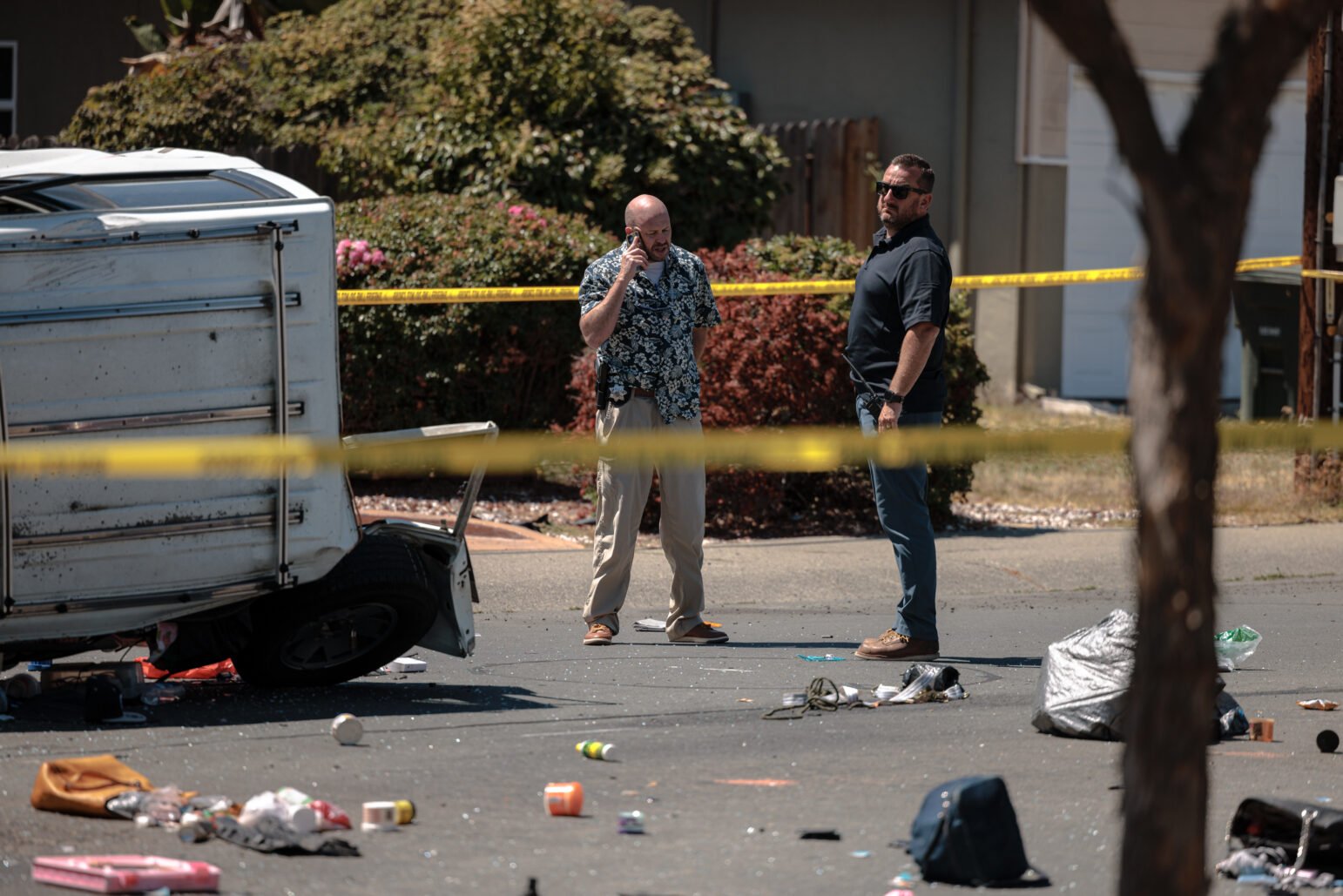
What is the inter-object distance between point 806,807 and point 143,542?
2441 millimetres

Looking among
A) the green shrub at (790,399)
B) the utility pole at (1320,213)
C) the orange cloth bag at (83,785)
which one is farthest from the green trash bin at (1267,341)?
the orange cloth bag at (83,785)

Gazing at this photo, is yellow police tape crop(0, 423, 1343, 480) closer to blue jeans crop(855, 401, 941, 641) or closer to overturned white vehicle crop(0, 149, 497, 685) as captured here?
overturned white vehicle crop(0, 149, 497, 685)

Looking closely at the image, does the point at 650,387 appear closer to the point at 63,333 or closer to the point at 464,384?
the point at 63,333

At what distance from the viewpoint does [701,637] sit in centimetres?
812

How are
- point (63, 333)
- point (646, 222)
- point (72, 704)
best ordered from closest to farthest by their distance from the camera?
point (63, 333)
point (72, 704)
point (646, 222)

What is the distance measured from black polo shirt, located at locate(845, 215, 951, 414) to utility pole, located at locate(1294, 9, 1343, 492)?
4507 millimetres

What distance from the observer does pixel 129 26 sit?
20.4m

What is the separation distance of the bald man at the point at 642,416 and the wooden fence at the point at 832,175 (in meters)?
9.72

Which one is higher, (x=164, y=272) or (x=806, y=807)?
(x=164, y=272)

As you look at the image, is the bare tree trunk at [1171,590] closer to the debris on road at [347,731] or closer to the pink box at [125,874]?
the pink box at [125,874]

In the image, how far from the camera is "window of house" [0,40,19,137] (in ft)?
71.7

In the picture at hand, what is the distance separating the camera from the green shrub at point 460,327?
38.4 feet

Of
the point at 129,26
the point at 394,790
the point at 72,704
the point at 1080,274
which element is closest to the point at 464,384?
the point at 1080,274

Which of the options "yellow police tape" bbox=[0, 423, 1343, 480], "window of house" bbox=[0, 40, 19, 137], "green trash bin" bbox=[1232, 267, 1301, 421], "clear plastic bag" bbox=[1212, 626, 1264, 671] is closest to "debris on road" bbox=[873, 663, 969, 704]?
"yellow police tape" bbox=[0, 423, 1343, 480]
